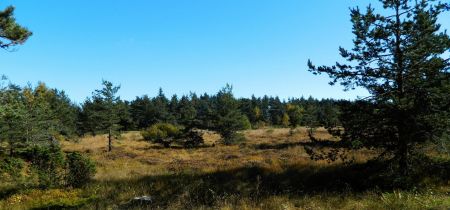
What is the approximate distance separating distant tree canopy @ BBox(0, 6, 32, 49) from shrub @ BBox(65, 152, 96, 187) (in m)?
4.88

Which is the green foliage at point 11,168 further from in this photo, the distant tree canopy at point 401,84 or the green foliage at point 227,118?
the green foliage at point 227,118

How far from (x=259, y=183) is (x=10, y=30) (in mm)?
10963

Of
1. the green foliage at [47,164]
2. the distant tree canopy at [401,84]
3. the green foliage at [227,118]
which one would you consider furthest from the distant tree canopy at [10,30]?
the green foliage at [227,118]

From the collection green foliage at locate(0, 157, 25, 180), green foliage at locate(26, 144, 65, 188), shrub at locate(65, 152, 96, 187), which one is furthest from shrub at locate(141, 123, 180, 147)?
green foliage at locate(26, 144, 65, 188)

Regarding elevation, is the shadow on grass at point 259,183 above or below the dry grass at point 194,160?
below

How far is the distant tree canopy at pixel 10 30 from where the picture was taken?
49.5 feet

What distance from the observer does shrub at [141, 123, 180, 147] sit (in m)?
45.6

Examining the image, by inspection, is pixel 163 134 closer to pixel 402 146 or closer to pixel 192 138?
pixel 192 138

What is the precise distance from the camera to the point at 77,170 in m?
16.0

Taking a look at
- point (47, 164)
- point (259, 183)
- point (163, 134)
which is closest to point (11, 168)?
point (47, 164)

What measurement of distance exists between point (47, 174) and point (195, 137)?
93.4ft

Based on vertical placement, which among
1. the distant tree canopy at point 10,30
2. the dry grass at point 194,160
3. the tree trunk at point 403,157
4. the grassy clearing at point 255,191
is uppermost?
the distant tree canopy at point 10,30

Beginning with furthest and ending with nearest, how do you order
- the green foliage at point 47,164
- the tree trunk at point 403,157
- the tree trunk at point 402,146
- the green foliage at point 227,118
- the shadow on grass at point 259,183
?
1. the green foliage at point 227,118
2. the green foliage at point 47,164
3. the shadow on grass at point 259,183
4. the tree trunk at point 403,157
5. the tree trunk at point 402,146

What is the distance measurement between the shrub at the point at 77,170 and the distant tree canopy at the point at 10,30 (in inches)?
192
